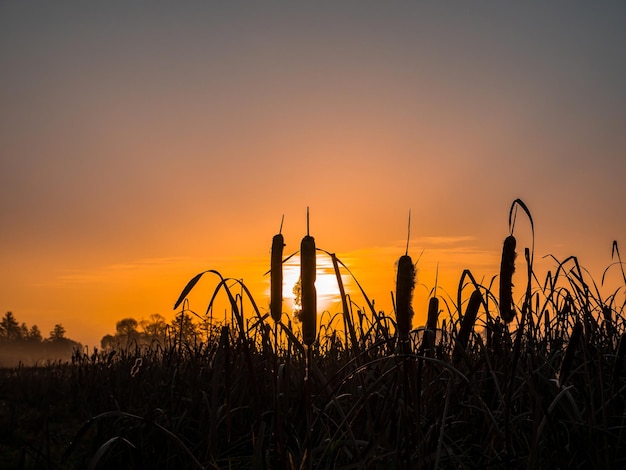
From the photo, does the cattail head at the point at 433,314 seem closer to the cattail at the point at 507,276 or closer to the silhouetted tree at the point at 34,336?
the cattail at the point at 507,276

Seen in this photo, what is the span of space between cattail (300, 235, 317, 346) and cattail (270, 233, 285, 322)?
233mm

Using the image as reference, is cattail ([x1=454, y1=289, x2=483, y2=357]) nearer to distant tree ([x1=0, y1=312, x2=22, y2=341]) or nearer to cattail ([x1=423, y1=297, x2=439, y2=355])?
cattail ([x1=423, y1=297, x2=439, y2=355])

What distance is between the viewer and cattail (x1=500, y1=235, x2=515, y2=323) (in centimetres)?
249

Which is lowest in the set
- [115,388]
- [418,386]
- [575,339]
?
[115,388]

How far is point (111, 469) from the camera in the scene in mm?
4285

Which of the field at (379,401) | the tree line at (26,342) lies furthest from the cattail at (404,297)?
the tree line at (26,342)

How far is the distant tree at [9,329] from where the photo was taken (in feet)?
370

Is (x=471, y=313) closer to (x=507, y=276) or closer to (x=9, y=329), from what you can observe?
(x=507, y=276)

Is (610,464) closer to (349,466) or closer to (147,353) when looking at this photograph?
Answer: (349,466)

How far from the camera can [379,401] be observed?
3.17 meters

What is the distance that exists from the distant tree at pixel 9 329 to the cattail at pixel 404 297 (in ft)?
412

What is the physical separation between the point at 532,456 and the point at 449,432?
1.60 meters

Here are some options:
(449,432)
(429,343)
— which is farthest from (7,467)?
(429,343)

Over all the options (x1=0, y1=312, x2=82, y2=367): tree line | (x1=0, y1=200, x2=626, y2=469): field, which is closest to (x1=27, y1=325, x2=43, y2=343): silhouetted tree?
(x1=0, y1=312, x2=82, y2=367): tree line
